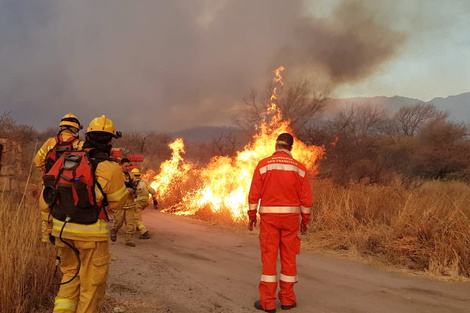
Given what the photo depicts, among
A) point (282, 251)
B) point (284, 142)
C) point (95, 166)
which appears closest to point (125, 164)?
point (284, 142)

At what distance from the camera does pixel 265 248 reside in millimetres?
4402

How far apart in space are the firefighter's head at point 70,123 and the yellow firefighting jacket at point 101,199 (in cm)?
301

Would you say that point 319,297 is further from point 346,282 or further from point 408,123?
point 408,123

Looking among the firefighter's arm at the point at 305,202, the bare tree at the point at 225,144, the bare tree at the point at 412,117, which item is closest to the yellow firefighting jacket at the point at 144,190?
the firefighter's arm at the point at 305,202

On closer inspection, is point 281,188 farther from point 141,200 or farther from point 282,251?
point 141,200

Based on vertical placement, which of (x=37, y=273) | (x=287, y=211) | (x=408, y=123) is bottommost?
(x=37, y=273)

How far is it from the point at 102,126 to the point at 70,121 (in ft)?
9.30

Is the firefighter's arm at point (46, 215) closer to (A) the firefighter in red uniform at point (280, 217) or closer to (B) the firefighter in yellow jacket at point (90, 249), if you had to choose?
(B) the firefighter in yellow jacket at point (90, 249)

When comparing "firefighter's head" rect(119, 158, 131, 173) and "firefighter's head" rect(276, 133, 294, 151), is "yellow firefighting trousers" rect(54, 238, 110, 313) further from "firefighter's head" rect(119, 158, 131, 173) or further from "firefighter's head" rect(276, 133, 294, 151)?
"firefighter's head" rect(119, 158, 131, 173)

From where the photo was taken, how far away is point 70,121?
19.3 ft

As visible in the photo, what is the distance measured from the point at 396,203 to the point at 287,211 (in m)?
5.68

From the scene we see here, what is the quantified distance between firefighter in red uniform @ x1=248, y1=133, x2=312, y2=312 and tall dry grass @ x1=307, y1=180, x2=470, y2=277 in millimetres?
3182

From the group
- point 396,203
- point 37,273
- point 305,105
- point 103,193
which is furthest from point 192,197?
point 305,105

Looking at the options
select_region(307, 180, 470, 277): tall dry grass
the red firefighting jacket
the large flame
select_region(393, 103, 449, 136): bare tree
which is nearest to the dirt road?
select_region(307, 180, 470, 277): tall dry grass
